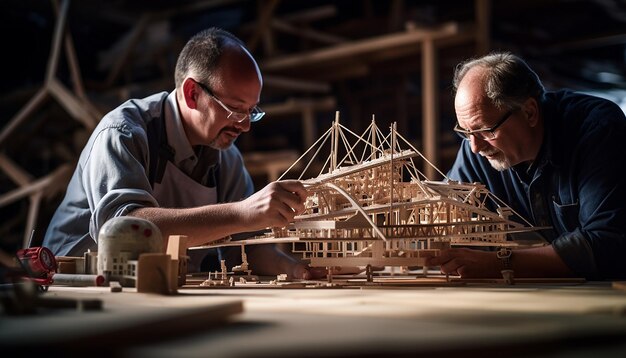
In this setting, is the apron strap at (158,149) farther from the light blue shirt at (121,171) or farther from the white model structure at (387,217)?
the white model structure at (387,217)

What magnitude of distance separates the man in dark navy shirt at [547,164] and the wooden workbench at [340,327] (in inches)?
50.3

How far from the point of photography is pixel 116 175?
4.88 metres

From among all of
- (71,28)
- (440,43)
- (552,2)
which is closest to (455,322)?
(440,43)

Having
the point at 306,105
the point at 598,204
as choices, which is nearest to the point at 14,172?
the point at 306,105

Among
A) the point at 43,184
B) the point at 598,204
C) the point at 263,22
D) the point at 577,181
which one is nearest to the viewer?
the point at 598,204

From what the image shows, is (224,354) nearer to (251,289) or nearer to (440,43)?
(251,289)

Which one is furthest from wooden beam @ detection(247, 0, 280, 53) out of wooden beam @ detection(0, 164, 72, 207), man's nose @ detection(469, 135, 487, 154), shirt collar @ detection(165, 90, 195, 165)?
man's nose @ detection(469, 135, 487, 154)

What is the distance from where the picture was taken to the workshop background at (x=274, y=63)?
411 inches

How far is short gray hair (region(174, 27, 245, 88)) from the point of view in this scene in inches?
216

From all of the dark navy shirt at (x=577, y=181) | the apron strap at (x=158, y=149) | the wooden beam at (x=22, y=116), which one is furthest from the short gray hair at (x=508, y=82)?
the wooden beam at (x=22, y=116)

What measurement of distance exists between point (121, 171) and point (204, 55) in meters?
1.20

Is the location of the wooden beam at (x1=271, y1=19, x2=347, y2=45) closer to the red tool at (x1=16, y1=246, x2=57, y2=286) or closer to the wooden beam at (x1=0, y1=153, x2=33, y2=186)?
the wooden beam at (x1=0, y1=153, x2=33, y2=186)

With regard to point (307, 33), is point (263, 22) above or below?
above

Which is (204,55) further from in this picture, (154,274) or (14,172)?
(14,172)
